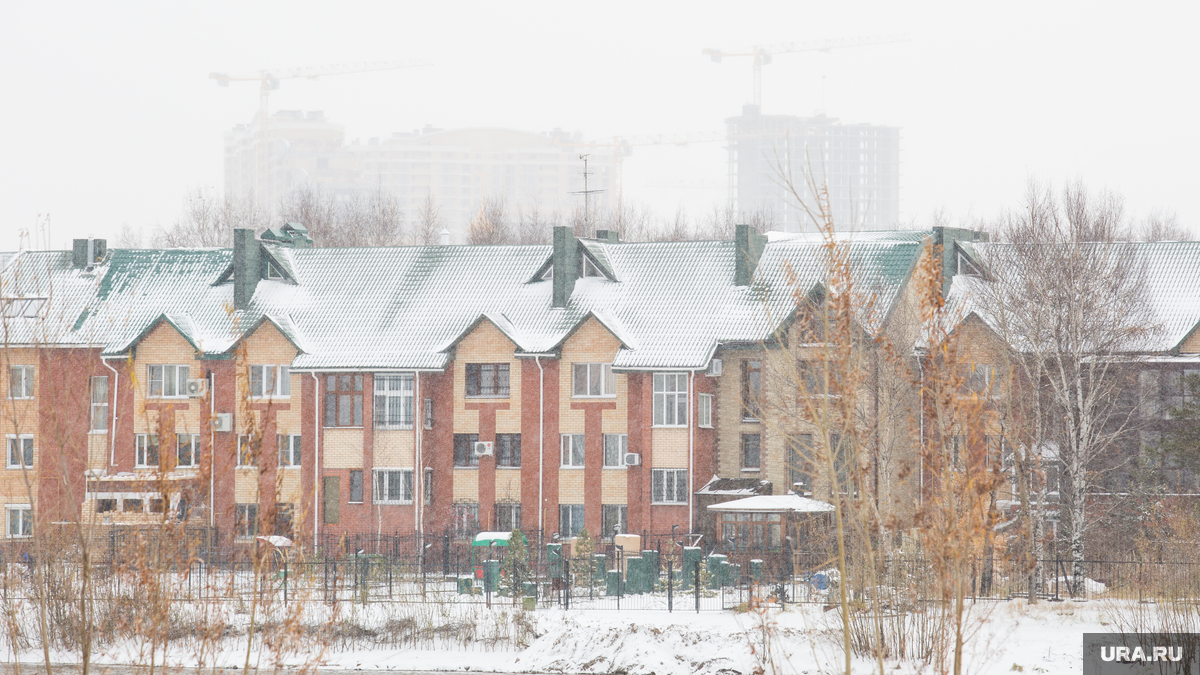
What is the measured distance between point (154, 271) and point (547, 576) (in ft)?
81.3

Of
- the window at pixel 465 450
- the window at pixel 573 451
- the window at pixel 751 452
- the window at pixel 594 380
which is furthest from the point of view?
the window at pixel 465 450

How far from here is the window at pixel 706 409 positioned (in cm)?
4622

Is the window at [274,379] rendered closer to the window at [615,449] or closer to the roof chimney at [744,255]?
the window at [615,449]

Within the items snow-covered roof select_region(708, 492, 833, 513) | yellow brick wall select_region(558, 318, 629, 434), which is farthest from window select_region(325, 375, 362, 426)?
snow-covered roof select_region(708, 492, 833, 513)

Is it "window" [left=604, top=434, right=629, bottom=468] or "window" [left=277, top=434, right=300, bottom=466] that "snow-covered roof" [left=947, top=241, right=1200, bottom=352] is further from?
"window" [left=277, top=434, right=300, bottom=466]

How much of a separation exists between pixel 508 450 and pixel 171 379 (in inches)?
488

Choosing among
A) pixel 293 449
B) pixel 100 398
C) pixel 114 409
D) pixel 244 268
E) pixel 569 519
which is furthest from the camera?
pixel 244 268

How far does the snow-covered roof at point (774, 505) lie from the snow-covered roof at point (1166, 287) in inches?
314

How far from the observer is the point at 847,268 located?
1562 centimetres

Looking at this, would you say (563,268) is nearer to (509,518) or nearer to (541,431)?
(541,431)

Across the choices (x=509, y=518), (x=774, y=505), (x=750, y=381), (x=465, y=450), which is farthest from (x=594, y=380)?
(x=774, y=505)

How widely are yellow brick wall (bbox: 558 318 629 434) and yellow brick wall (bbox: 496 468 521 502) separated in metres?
2.18

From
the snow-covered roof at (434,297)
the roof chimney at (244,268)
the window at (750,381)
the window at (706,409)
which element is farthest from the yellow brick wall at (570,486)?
the roof chimney at (244,268)

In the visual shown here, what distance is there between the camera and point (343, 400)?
4872 centimetres
